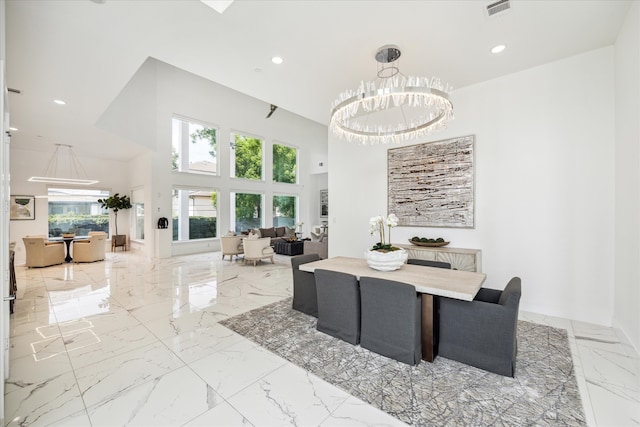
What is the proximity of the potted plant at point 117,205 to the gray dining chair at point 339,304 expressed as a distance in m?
9.07

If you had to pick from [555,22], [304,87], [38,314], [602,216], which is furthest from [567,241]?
[38,314]

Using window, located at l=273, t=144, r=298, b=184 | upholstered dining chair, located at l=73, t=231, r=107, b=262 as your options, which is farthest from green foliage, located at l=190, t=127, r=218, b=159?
upholstered dining chair, located at l=73, t=231, r=107, b=262

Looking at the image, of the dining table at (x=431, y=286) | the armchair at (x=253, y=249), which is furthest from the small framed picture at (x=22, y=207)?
the dining table at (x=431, y=286)

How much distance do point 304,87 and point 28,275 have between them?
739 centimetres

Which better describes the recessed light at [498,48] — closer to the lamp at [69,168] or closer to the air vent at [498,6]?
the air vent at [498,6]

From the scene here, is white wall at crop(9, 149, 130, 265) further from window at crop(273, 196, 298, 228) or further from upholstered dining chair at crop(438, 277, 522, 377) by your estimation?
upholstered dining chair at crop(438, 277, 522, 377)

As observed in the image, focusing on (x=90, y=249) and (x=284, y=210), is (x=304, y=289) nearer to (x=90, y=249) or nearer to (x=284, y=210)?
(x=90, y=249)

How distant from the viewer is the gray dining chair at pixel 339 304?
107 inches

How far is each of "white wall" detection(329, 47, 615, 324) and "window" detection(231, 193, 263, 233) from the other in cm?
793

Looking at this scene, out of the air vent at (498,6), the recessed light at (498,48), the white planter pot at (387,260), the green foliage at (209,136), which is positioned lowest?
the white planter pot at (387,260)

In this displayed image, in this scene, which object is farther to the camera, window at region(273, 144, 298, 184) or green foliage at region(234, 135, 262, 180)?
window at region(273, 144, 298, 184)

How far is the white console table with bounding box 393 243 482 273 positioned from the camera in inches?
146

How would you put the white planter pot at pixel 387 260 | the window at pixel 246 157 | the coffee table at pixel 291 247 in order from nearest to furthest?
the white planter pot at pixel 387 260
the coffee table at pixel 291 247
the window at pixel 246 157

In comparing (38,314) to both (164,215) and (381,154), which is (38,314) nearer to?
(164,215)
